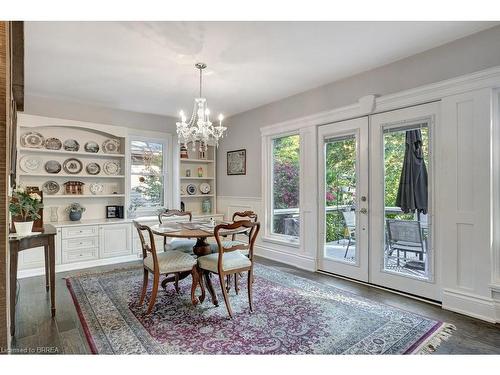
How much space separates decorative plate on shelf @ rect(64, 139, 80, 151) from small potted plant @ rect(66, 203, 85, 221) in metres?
0.90

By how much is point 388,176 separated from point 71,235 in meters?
4.41

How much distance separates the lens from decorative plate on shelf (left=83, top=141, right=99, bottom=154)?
4.88 meters

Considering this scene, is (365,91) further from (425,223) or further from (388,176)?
(425,223)

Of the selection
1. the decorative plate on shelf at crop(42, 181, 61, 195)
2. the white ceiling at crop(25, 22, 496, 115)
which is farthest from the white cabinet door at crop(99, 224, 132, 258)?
the white ceiling at crop(25, 22, 496, 115)

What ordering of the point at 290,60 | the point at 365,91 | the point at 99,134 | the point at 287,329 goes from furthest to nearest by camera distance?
1. the point at 99,134
2. the point at 365,91
3. the point at 290,60
4. the point at 287,329

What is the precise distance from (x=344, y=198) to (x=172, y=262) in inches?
92.0

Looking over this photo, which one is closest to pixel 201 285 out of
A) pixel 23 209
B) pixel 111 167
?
pixel 23 209

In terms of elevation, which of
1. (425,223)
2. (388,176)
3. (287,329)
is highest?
(388,176)

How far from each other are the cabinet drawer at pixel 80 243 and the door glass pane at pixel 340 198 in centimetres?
347

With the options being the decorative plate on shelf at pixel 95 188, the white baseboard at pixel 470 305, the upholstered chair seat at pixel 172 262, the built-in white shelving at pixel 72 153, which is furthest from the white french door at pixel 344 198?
the decorative plate on shelf at pixel 95 188

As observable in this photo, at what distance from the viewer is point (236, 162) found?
5664 millimetres

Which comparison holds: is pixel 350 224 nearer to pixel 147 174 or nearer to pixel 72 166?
pixel 147 174

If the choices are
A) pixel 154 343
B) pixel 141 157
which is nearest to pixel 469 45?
pixel 154 343

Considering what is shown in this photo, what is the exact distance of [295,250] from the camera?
14.8ft
